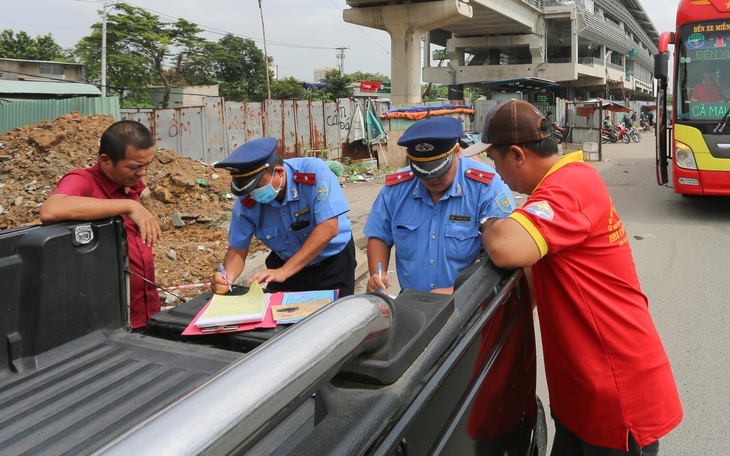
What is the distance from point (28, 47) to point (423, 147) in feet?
173

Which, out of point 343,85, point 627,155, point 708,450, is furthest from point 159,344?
point 343,85

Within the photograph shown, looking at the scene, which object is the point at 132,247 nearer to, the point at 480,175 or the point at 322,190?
the point at 322,190

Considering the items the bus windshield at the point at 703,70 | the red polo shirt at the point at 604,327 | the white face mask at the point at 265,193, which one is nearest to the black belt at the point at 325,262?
the white face mask at the point at 265,193

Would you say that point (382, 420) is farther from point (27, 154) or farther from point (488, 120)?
point (27, 154)

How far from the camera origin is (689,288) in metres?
5.68

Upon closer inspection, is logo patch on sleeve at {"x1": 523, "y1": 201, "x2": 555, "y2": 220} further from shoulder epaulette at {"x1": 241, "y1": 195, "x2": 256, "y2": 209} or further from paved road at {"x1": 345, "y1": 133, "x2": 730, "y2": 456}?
paved road at {"x1": 345, "y1": 133, "x2": 730, "y2": 456}

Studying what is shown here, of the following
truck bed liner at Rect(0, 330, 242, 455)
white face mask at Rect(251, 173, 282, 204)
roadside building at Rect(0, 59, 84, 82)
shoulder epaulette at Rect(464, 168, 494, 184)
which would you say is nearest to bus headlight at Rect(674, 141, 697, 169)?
shoulder epaulette at Rect(464, 168, 494, 184)

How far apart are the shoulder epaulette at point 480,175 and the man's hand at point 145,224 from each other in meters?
1.53

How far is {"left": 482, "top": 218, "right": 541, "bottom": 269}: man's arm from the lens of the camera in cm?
168

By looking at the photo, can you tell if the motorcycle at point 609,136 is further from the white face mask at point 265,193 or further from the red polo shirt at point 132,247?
the red polo shirt at point 132,247

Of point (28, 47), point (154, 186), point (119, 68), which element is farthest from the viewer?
point (28, 47)

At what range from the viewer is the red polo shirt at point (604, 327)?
177 cm

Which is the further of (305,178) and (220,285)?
(305,178)

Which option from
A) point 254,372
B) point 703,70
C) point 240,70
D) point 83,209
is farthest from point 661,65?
point 240,70
